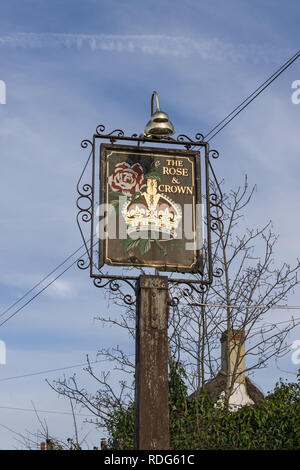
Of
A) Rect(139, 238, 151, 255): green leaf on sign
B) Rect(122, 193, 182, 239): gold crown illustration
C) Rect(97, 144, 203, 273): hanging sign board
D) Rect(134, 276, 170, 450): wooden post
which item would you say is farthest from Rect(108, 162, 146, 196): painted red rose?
Rect(134, 276, 170, 450): wooden post

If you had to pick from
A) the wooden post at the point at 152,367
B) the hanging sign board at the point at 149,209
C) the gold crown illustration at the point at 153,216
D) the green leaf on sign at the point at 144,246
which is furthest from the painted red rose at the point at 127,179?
the wooden post at the point at 152,367

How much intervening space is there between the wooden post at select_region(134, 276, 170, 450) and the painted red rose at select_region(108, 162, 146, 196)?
1266 millimetres

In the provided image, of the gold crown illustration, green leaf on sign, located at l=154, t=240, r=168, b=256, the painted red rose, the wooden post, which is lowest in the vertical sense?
the wooden post

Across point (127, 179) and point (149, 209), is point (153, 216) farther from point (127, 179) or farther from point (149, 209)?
point (127, 179)

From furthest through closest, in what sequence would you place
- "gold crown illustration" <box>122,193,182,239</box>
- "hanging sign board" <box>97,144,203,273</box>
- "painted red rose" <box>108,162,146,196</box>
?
"painted red rose" <box>108,162,146,196</box> → "gold crown illustration" <box>122,193,182,239</box> → "hanging sign board" <box>97,144,203,273</box>

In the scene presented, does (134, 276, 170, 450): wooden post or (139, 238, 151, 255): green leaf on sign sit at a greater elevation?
(139, 238, 151, 255): green leaf on sign

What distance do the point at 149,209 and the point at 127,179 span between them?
50 cm

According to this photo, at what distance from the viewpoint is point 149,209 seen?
9164mm

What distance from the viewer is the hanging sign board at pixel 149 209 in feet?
29.4

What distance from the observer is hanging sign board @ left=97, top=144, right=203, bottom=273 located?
8.97 m

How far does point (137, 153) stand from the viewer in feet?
30.8

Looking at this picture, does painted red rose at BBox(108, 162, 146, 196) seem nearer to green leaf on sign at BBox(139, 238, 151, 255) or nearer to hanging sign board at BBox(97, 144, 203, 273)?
hanging sign board at BBox(97, 144, 203, 273)

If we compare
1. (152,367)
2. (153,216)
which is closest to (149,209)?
(153,216)
